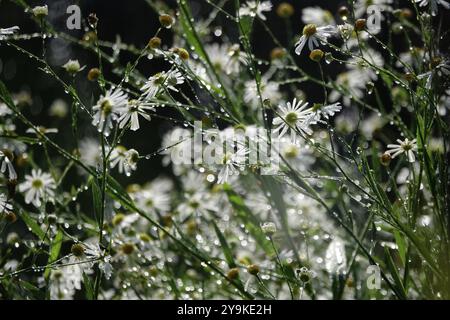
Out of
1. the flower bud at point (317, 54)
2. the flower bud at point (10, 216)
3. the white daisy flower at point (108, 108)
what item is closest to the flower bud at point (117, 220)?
the flower bud at point (10, 216)

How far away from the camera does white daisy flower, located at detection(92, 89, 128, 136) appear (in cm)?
89

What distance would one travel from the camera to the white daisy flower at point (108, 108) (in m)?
0.89

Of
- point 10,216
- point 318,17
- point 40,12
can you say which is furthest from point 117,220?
point 318,17

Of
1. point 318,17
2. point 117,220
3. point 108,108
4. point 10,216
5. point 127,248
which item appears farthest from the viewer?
point 318,17

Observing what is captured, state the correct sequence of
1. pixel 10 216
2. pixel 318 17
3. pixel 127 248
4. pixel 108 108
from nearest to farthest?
pixel 108 108
pixel 10 216
pixel 127 248
pixel 318 17

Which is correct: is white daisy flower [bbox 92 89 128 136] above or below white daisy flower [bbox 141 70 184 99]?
below

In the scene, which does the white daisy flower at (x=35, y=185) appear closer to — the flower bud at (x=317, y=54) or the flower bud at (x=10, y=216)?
the flower bud at (x=10, y=216)

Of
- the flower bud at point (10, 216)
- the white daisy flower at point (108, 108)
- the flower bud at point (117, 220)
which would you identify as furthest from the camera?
the flower bud at point (117, 220)

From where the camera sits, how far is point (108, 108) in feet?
2.94

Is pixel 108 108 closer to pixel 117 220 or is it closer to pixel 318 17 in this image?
pixel 117 220

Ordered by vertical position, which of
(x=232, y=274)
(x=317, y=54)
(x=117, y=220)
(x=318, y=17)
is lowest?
(x=232, y=274)

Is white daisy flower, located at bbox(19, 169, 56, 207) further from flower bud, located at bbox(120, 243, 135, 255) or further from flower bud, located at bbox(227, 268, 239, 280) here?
flower bud, located at bbox(227, 268, 239, 280)

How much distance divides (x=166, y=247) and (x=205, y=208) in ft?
0.54

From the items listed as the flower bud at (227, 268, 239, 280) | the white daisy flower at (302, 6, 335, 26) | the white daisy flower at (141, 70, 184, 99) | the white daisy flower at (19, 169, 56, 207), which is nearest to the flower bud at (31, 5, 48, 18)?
the white daisy flower at (141, 70, 184, 99)
